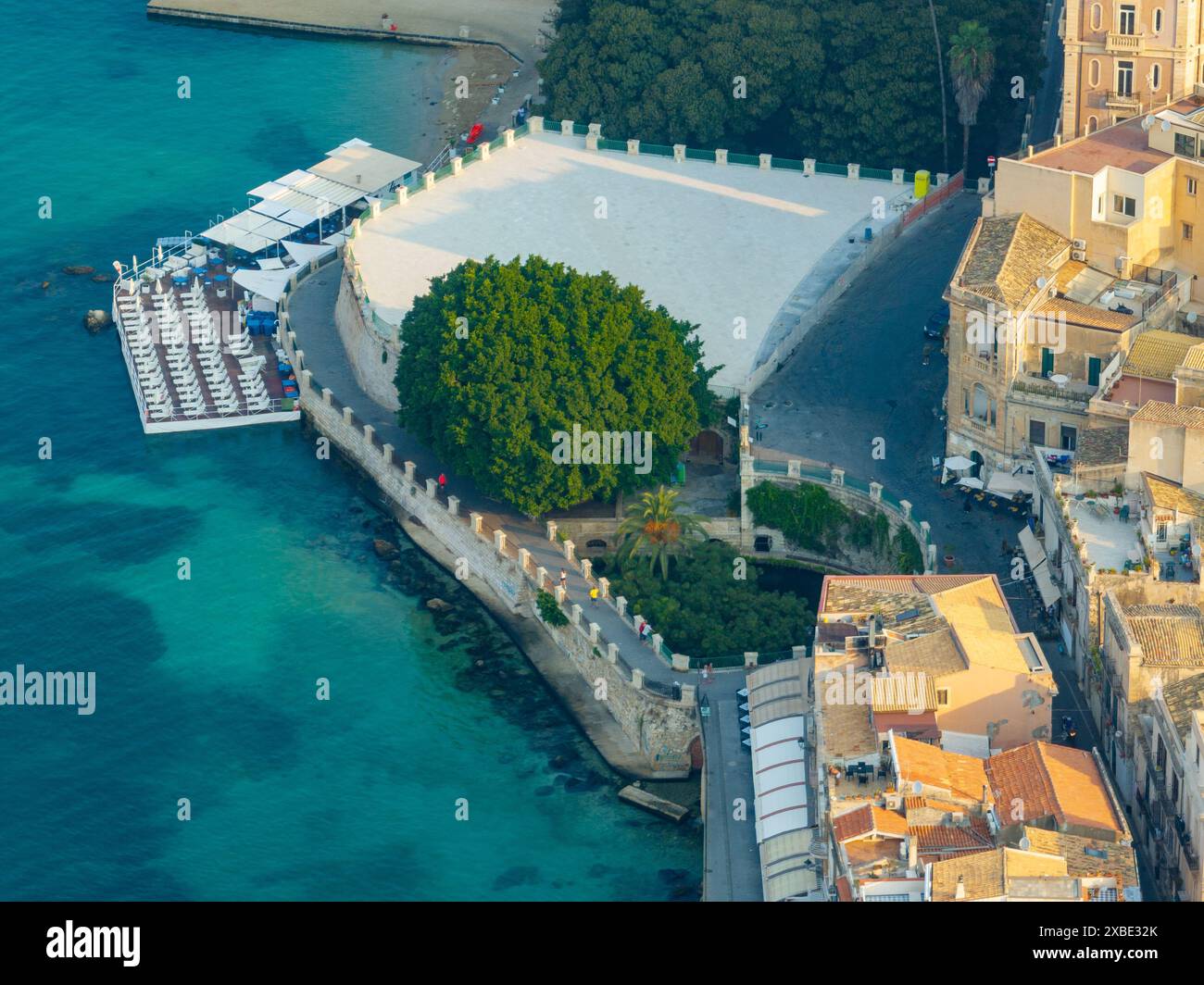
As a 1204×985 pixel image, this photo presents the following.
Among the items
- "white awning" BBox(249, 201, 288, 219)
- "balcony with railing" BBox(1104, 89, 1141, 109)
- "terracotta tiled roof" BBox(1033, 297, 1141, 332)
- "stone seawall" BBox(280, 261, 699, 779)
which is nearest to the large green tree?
"stone seawall" BBox(280, 261, 699, 779)

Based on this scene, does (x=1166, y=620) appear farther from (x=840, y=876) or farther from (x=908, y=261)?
(x=908, y=261)

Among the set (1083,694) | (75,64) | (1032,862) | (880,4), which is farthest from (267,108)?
→ (1032,862)

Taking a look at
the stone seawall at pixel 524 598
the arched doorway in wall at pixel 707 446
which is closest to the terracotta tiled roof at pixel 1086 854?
the stone seawall at pixel 524 598

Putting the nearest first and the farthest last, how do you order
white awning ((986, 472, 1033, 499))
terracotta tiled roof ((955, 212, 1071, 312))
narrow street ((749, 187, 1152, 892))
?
terracotta tiled roof ((955, 212, 1071, 312)) < narrow street ((749, 187, 1152, 892)) < white awning ((986, 472, 1033, 499))

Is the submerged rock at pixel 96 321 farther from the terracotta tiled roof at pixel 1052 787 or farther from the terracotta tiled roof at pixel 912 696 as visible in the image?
the terracotta tiled roof at pixel 1052 787

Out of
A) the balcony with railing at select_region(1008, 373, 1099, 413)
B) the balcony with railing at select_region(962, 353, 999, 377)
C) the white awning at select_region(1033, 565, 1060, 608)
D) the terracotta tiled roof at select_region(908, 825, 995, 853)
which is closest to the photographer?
the terracotta tiled roof at select_region(908, 825, 995, 853)

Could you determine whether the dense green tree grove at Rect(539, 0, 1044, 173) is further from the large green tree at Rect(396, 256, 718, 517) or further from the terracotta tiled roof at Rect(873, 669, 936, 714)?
the terracotta tiled roof at Rect(873, 669, 936, 714)

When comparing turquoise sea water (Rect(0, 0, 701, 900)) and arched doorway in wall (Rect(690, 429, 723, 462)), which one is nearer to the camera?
turquoise sea water (Rect(0, 0, 701, 900))

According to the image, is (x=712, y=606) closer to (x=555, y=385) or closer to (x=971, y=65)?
(x=555, y=385)
